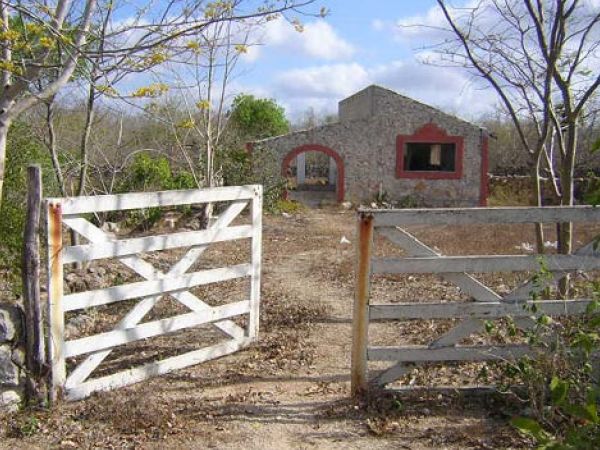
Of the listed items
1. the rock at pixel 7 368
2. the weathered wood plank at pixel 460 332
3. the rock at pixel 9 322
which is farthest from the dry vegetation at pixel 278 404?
the rock at pixel 9 322

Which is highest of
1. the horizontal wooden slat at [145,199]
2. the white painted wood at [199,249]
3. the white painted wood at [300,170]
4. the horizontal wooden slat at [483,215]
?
the white painted wood at [300,170]

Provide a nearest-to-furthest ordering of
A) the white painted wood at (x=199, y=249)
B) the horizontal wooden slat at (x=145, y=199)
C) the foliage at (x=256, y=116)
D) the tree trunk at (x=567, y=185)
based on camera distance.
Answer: the horizontal wooden slat at (x=145, y=199), the white painted wood at (x=199, y=249), the tree trunk at (x=567, y=185), the foliage at (x=256, y=116)

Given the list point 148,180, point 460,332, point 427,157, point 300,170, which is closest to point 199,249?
point 460,332

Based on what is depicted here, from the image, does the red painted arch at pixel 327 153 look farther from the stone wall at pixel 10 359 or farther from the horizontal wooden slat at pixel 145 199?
the stone wall at pixel 10 359

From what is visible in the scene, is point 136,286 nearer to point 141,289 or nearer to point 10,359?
point 141,289

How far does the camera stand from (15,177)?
26.9 feet

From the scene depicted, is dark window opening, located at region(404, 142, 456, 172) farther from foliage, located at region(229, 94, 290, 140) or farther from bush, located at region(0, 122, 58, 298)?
bush, located at region(0, 122, 58, 298)

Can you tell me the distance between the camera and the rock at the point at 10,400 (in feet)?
13.9

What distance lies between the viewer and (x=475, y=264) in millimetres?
4402

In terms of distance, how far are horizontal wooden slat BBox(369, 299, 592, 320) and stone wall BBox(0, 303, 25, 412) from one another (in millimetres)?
2509

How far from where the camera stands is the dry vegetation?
13.4 feet

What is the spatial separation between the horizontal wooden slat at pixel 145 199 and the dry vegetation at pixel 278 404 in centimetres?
142

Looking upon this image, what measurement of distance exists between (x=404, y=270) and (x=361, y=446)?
123cm

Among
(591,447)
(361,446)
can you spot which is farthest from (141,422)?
(591,447)
